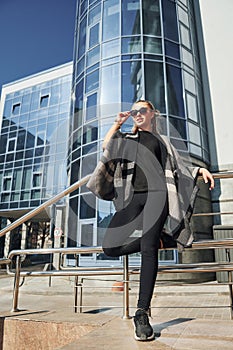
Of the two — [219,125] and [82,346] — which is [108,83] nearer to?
[219,125]

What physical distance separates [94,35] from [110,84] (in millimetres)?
3016

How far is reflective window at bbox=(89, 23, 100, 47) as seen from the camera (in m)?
11.6

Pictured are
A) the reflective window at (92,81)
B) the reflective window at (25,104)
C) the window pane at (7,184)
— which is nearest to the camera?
the reflective window at (92,81)

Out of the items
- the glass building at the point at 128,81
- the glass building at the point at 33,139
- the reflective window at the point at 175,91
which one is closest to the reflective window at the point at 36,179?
the glass building at the point at 33,139

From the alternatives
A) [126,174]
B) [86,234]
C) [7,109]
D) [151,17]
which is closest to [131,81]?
[151,17]

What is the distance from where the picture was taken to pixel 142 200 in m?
1.92

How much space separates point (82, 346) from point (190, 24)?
1359 cm

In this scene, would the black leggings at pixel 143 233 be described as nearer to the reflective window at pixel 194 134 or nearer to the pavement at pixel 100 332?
the pavement at pixel 100 332

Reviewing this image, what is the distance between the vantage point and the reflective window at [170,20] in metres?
11.1

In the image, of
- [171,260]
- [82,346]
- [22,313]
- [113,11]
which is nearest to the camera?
[82,346]

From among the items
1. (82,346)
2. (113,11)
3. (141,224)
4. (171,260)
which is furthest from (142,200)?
(113,11)

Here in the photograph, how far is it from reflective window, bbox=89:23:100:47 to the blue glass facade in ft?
28.0

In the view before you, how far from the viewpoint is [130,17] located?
11.2 meters

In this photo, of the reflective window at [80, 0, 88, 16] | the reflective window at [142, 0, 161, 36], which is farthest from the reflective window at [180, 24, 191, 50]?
the reflective window at [80, 0, 88, 16]
